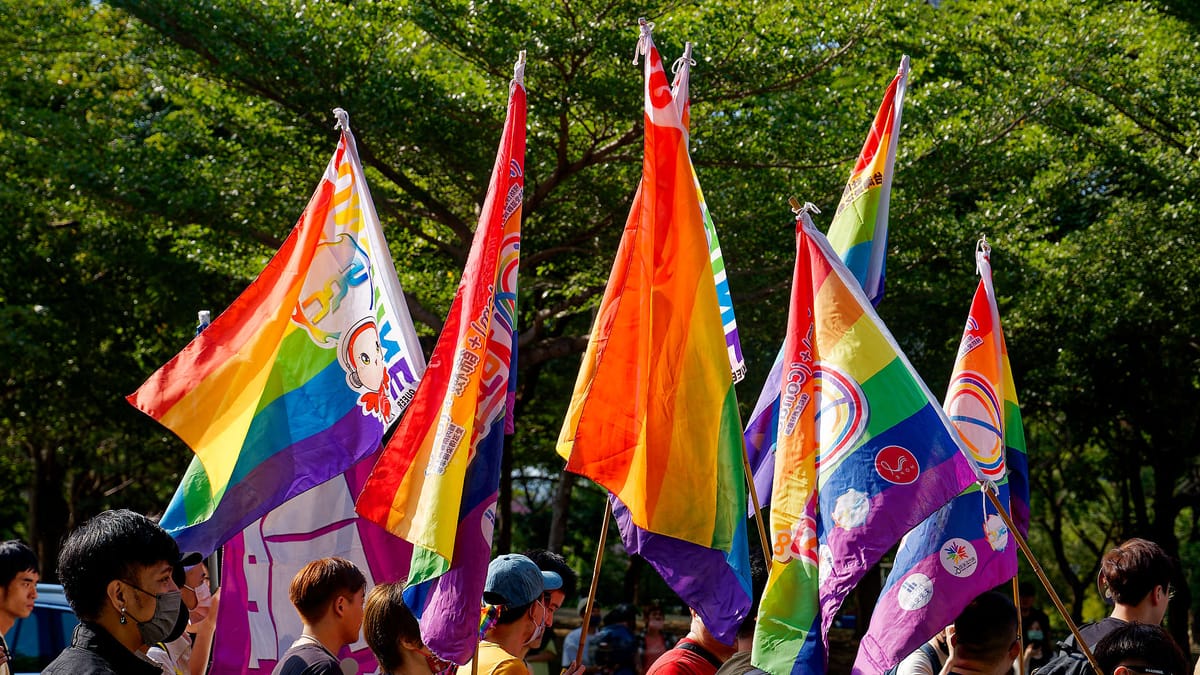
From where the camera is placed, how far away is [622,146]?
1349 cm

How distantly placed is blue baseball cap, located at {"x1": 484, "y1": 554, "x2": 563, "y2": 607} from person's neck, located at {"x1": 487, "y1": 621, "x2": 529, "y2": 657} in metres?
0.09

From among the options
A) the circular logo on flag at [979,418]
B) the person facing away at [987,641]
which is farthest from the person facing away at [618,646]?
the person facing away at [987,641]

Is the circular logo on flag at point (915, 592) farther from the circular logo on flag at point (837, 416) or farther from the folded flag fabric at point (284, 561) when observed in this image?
the folded flag fabric at point (284, 561)

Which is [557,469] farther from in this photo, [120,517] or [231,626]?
[120,517]

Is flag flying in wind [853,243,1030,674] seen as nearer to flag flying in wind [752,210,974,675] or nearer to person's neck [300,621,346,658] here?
flag flying in wind [752,210,974,675]

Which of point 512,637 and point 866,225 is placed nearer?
point 512,637

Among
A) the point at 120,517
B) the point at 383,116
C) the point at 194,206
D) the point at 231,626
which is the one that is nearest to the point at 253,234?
the point at 194,206

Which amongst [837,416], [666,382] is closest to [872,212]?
[837,416]

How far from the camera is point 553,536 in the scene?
17188 mm

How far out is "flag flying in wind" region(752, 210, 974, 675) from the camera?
505 cm

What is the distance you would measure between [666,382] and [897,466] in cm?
101

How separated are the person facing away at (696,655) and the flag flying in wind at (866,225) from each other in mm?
1947

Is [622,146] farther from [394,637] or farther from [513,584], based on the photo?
[394,637]

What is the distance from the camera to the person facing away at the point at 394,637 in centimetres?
470
